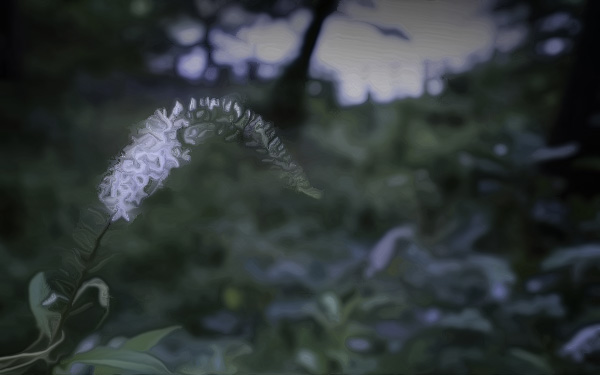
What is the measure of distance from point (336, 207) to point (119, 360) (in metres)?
0.31

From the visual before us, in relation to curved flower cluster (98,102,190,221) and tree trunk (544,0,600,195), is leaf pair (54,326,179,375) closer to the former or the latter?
curved flower cluster (98,102,190,221)

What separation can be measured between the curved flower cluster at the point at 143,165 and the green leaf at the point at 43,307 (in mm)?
92

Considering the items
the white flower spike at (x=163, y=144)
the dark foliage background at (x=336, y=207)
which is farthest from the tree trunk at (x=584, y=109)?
the white flower spike at (x=163, y=144)

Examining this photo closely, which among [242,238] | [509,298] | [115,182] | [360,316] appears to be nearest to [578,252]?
[509,298]

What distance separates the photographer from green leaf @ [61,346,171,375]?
30 cm

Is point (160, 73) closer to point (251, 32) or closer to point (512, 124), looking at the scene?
point (251, 32)

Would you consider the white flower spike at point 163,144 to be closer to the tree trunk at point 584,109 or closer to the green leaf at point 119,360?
the green leaf at point 119,360

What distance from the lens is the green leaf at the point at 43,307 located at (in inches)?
12.5

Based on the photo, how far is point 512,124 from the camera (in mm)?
535

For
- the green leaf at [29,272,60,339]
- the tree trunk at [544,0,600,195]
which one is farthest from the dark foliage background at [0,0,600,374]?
the green leaf at [29,272,60,339]

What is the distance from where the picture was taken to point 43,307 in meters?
0.33

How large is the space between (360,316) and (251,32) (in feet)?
1.19

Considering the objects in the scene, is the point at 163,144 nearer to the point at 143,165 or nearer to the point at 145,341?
the point at 143,165

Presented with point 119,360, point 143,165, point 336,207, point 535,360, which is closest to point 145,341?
point 119,360
